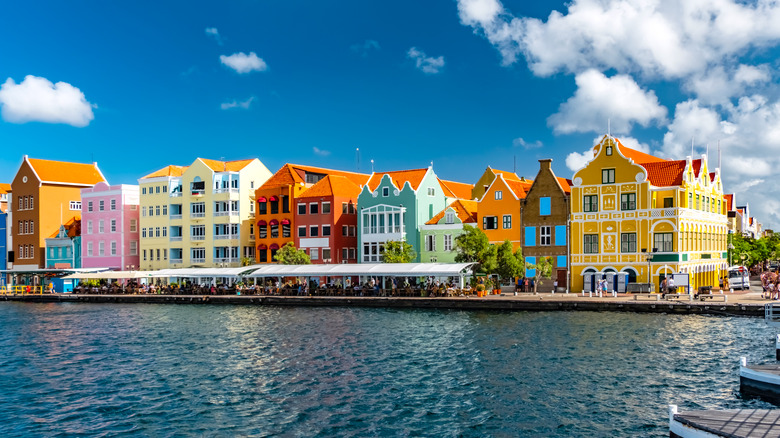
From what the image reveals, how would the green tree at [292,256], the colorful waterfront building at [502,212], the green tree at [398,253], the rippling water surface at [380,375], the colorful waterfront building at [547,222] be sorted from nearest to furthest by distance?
the rippling water surface at [380,375]
the colorful waterfront building at [547,222]
the colorful waterfront building at [502,212]
the green tree at [398,253]
the green tree at [292,256]

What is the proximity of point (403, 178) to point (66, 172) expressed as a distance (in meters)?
57.3

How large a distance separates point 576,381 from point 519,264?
38064 mm

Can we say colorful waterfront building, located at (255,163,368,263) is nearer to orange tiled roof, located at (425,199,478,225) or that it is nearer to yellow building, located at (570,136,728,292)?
orange tiled roof, located at (425,199,478,225)

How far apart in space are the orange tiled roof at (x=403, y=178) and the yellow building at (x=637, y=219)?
796 inches

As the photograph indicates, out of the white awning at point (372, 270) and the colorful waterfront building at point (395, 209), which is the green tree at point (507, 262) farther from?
the colorful waterfront building at point (395, 209)

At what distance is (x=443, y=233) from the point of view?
8419 centimetres

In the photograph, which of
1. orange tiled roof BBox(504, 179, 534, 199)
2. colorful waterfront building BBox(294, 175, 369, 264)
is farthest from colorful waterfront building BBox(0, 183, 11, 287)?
orange tiled roof BBox(504, 179, 534, 199)

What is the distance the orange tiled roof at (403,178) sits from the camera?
8838 centimetres

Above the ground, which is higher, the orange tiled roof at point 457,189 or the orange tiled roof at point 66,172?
the orange tiled roof at point 66,172

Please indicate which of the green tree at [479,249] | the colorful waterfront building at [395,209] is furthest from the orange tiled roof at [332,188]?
the green tree at [479,249]

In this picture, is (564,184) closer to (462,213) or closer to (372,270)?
(462,213)

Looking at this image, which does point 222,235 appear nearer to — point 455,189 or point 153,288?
point 153,288

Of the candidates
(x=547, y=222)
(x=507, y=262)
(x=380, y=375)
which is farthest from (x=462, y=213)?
(x=380, y=375)

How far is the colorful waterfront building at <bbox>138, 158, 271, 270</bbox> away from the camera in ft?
320
